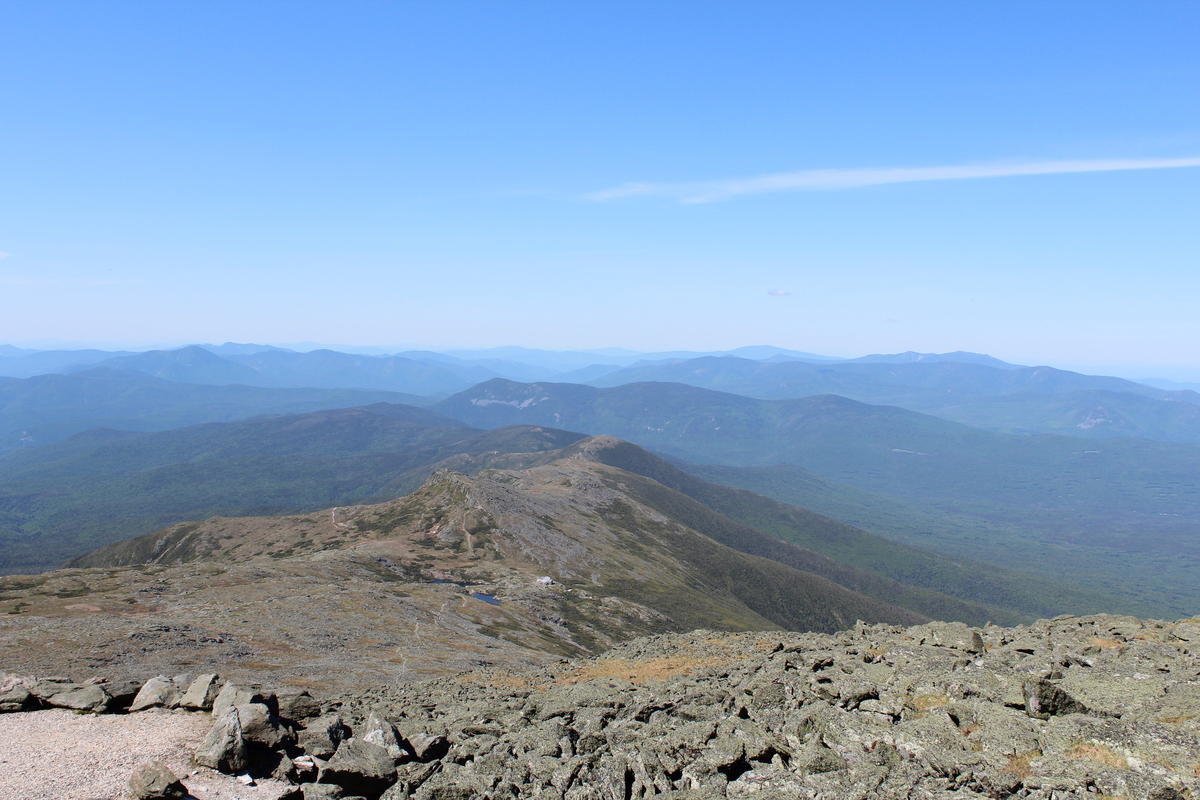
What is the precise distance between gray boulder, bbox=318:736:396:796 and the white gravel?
1845 millimetres

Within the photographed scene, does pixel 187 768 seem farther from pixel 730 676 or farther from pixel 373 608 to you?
pixel 373 608

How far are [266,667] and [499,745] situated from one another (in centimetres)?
4570

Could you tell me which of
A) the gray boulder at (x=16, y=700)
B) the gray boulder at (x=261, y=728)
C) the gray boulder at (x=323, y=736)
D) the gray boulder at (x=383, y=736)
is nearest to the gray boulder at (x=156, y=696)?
the gray boulder at (x=16, y=700)

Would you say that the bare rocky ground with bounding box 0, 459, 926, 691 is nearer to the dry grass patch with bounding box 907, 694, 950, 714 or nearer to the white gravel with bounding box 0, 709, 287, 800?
the white gravel with bounding box 0, 709, 287, 800

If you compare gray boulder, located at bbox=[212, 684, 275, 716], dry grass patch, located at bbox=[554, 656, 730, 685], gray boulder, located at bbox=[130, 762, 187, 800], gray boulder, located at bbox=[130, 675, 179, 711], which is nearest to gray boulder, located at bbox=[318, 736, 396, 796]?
gray boulder, located at bbox=[130, 762, 187, 800]

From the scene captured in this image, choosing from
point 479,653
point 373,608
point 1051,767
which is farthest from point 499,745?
point 373,608

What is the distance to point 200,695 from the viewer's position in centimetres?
3306

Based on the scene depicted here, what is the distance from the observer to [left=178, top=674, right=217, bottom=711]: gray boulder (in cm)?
3266

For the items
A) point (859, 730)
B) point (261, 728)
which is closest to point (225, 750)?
point (261, 728)

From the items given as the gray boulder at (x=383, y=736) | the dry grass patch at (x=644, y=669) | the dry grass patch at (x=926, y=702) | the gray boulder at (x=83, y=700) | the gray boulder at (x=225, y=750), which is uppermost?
the dry grass patch at (x=926, y=702)

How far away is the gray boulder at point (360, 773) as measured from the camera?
2591cm

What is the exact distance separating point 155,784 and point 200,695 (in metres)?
10.3

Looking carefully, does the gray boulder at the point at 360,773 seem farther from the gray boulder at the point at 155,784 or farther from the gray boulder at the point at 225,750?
the gray boulder at the point at 155,784

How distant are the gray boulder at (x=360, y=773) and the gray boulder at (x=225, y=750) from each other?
353cm
